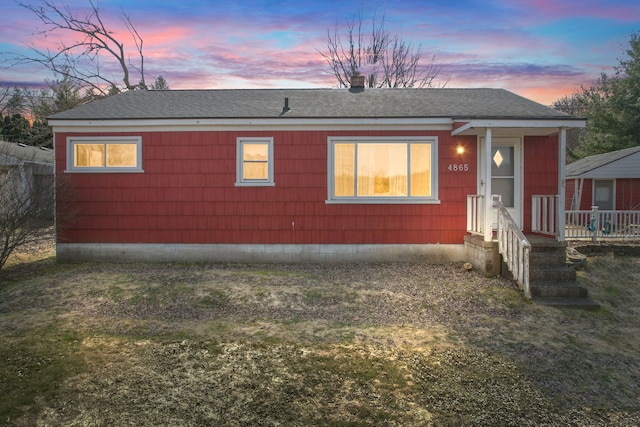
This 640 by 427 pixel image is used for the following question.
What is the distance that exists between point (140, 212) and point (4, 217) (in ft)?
8.53

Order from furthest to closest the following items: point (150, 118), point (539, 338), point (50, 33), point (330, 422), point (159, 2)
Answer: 1. point (50, 33)
2. point (159, 2)
3. point (150, 118)
4. point (539, 338)
5. point (330, 422)

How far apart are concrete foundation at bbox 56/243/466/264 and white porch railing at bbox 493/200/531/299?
5.35 feet

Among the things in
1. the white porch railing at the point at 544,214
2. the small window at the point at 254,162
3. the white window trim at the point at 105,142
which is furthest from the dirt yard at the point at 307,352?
the white window trim at the point at 105,142

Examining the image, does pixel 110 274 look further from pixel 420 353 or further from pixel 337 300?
pixel 420 353

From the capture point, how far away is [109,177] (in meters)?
9.65

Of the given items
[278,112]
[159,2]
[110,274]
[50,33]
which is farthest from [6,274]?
[50,33]

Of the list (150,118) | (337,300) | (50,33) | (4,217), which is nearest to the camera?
(337,300)

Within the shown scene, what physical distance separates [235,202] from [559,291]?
6890 millimetres

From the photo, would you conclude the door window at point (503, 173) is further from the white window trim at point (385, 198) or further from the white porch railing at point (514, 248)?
the white porch railing at point (514, 248)

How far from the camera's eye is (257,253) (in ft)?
31.6

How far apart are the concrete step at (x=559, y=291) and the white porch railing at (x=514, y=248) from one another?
0.18 meters

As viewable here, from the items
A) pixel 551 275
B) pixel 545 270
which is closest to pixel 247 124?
pixel 545 270

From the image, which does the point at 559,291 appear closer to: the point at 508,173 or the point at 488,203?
the point at 488,203

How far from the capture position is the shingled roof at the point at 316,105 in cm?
940
